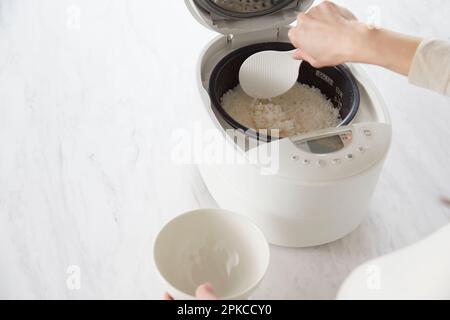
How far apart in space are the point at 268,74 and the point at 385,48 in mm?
300

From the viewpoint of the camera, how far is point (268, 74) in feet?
4.01

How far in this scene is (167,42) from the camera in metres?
1.66

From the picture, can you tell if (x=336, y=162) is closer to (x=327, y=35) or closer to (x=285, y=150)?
(x=285, y=150)

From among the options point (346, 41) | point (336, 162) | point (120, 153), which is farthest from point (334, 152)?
point (120, 153)

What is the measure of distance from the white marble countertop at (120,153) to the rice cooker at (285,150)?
0.08 metres

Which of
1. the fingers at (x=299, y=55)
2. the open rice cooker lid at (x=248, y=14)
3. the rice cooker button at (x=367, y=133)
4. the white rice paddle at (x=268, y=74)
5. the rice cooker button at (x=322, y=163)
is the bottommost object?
the rice cooker button at (x=322, y=163)

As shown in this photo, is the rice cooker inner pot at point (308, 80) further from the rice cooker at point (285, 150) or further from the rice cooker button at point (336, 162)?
the rice cooker button at point (336, 162)

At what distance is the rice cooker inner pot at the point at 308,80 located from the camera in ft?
3.78

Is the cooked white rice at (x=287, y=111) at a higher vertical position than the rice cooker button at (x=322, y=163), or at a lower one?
lower

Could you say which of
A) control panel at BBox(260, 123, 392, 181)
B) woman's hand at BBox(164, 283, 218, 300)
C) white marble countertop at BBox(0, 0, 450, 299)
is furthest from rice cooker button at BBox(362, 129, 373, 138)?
woman's hand at BBox(164, 283, 218, 300)

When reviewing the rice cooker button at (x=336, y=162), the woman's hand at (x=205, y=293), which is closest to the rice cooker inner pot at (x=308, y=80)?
the rice cooker button at (x=336, y=162)
